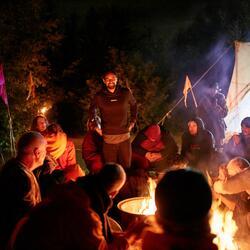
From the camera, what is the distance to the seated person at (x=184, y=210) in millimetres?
1949

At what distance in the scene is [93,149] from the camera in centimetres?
623

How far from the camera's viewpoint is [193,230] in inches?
80.4

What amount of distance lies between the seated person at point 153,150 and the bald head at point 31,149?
310cm

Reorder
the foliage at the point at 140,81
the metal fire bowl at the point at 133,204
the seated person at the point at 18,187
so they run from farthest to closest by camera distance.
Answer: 1. the foliage at the point at 140,81
2. the metal fire bowl at the point at 133,204
3. the seated person at the point at 18,187

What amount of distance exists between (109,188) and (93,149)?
3.51 metres

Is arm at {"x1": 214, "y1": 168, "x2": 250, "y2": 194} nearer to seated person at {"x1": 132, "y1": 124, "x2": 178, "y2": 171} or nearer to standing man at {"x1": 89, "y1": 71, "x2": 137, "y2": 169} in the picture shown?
standing man at {"x1": 89, "y1": 71, "x2": 137, "y2": 169}

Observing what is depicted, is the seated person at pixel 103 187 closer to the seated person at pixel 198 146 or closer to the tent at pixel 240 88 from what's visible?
the seated person at pixel 198 146

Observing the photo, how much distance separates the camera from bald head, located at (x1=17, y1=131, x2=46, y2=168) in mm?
3279

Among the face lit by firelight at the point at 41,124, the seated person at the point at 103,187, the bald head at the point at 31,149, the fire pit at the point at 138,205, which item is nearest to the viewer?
the seated person at the point at 103,187

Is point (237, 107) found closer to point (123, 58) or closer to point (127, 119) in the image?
point (127, 119)

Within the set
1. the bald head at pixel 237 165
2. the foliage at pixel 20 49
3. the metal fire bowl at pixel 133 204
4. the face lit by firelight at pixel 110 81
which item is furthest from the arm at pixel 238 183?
the foliage at pixel 20 49

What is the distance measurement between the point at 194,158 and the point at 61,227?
449cm

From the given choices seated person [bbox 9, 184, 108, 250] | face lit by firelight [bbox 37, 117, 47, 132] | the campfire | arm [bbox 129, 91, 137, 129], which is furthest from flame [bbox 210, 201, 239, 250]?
face lit by firelight [bbox 37, 117, 47, 132]

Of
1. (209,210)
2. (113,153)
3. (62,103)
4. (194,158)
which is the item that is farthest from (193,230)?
(62,103)
